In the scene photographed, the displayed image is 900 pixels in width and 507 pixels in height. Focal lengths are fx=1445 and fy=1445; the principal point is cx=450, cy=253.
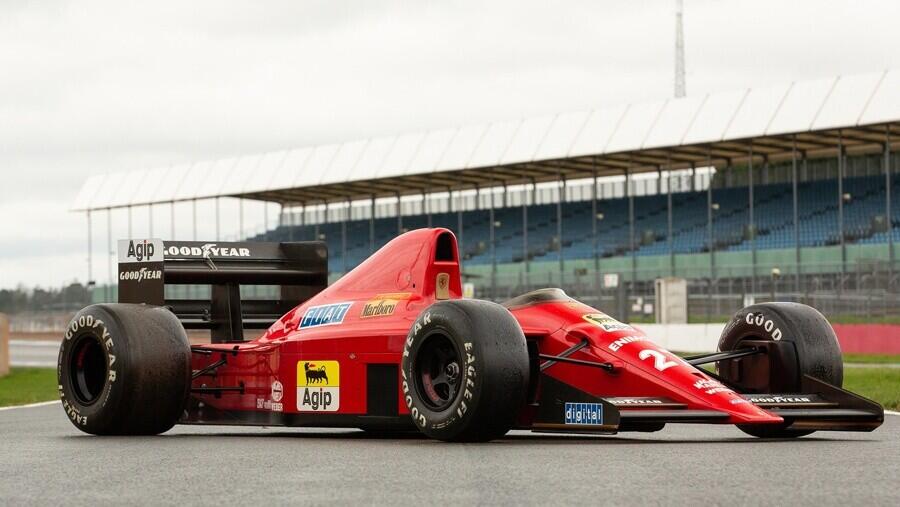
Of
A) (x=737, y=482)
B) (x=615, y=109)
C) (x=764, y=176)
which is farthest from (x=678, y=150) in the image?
(x=737, y=482)

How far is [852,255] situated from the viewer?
1612 inches

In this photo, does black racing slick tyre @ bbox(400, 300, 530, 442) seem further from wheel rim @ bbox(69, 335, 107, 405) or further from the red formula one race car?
wheel rim @ bbox(69, 335, 107, 405)

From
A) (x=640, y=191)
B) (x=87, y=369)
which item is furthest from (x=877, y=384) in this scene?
(x=640, y=191)

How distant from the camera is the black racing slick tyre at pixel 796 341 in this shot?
416 inches

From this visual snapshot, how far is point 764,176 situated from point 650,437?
137 feet

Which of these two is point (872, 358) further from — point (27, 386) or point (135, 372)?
point (135, 372)

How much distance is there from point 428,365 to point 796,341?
2.79 m

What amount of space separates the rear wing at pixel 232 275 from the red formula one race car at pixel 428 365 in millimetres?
39

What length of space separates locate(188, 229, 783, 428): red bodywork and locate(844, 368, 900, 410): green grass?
7.14m

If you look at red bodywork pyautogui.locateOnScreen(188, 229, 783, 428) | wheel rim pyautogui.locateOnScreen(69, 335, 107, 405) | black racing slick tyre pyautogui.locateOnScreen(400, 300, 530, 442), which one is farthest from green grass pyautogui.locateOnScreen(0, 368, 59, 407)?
black racing slick tyre pyautogui.locateOnScreen(400, 300, 530, 442)

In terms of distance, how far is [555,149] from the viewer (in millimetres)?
45969

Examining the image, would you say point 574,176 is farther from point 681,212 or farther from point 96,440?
point 96,440

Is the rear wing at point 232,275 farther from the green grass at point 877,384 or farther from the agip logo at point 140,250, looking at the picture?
the green grass at point 877,384

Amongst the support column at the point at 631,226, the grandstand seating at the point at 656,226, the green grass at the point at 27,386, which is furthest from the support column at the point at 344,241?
the green grass at the point at 27,386
